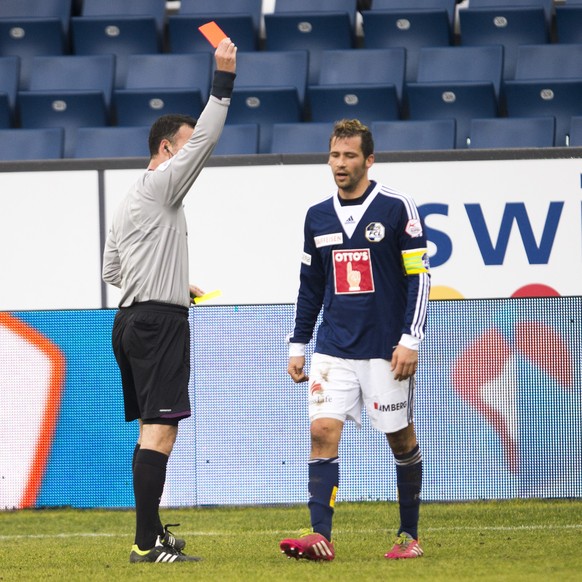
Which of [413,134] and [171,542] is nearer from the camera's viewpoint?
[171,542]

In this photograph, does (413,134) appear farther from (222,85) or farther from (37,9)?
(222,85)

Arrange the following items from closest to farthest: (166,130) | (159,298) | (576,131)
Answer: (159,298), (166,130), (576,131)

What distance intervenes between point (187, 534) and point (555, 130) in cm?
507

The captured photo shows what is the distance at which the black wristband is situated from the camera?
4.87 metres

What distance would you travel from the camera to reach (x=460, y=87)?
10.3 metres

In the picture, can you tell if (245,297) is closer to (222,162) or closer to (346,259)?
(222,162)

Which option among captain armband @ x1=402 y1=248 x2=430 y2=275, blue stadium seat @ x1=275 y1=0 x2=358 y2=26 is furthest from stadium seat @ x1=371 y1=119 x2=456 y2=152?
captain armband @ x1=402 y1=248 x2=430 y2=275

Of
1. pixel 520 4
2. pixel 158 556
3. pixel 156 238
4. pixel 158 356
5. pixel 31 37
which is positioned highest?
pixel 520 4

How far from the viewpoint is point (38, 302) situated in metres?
9.02

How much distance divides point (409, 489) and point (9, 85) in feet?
24.1

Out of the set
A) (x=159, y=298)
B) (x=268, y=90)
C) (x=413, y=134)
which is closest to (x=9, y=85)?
(x=268, y=90)

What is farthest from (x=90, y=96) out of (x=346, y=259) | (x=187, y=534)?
(x=346, y=259)

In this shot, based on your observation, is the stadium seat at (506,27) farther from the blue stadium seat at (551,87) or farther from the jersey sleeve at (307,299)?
the jersey sleeve at (307,299)

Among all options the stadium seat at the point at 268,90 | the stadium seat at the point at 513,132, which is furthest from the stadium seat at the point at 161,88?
the stadium seat at the point at 513,132
